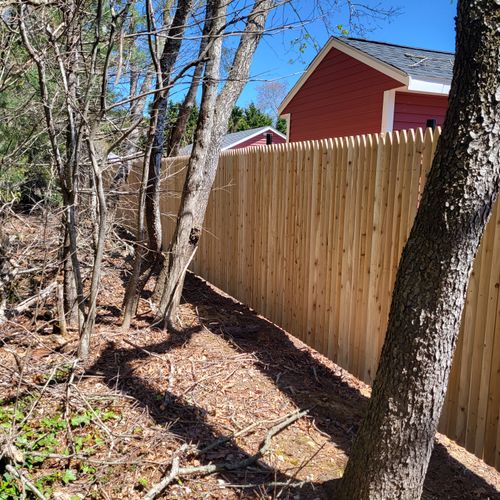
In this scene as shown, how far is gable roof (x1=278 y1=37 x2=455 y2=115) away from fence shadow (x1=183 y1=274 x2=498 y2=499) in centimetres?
458

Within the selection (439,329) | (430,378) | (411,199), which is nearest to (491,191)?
(439,329)

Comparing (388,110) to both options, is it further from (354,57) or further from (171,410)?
(171,410)

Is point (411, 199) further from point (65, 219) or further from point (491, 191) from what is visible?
point (65, 219)

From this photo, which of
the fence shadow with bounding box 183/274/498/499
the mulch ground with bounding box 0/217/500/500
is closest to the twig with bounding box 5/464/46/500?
the mulch ground with bounding box 0/217/500/500

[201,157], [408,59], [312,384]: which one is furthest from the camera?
[408,59]

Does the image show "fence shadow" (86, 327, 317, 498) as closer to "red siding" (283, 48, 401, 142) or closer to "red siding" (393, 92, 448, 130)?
"red siding" (393, 92, 448, 130)

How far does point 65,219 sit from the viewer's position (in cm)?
405

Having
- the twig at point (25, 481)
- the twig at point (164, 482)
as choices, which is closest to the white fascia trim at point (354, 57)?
the twig at point (164, 482)

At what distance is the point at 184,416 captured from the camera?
3.29 metres

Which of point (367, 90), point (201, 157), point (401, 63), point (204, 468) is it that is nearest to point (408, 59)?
point (401, 63)

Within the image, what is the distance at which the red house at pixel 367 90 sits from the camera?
8.63m

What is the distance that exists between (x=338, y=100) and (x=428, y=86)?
256cm

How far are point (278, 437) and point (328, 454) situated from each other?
0.33 meters

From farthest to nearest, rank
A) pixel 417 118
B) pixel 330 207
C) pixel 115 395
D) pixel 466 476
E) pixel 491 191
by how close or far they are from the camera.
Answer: pixel 417 118
pixel 330 207
pixel 115 395
pixel 466 476
pixel 491 191
